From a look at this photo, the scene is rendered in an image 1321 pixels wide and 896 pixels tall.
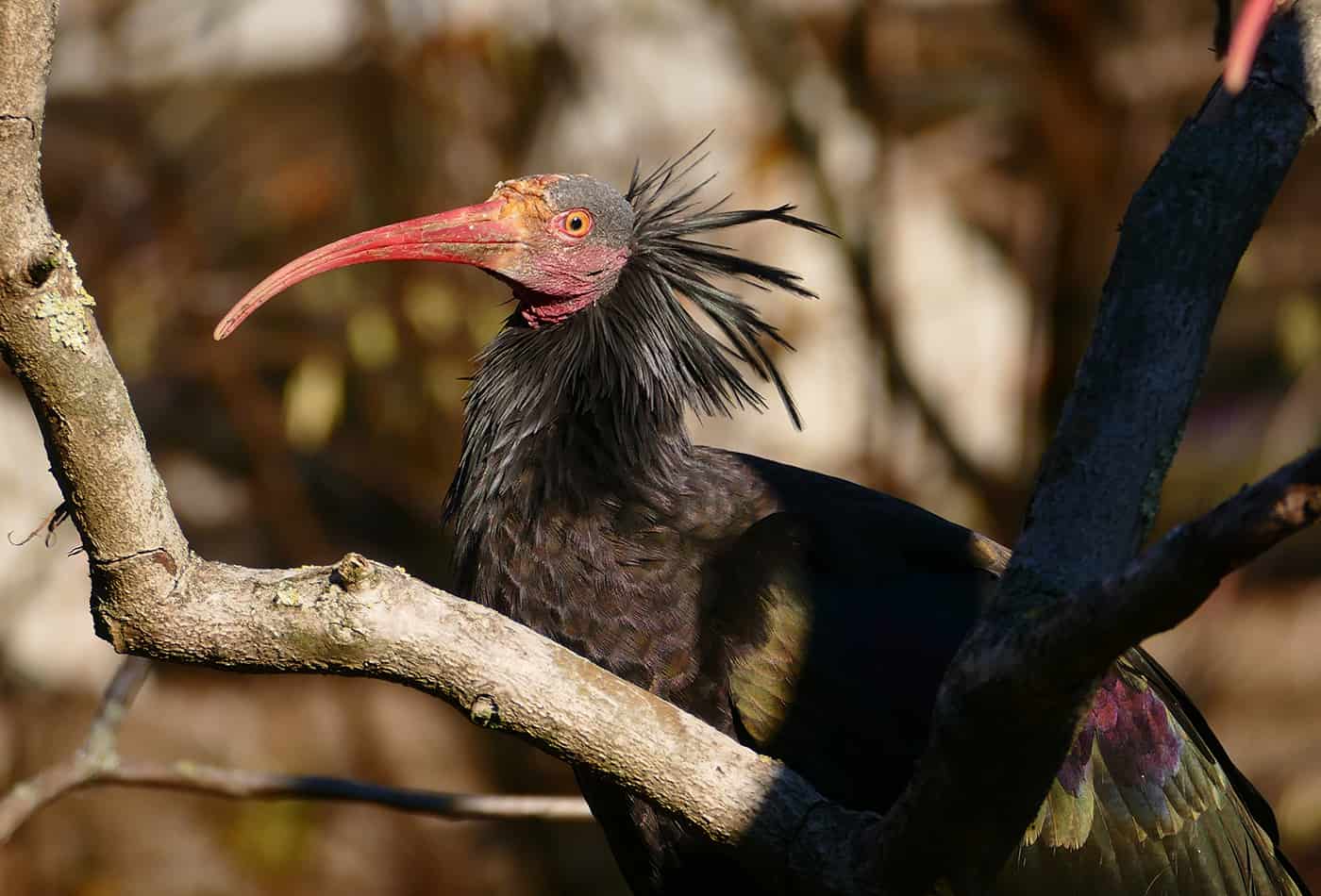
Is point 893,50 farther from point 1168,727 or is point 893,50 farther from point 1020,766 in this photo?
point 1020,766

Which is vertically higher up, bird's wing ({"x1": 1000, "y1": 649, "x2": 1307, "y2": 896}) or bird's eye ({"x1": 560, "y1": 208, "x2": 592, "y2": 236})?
bird's eye ({"x1": 560, "y1": 208, "x2": 592, "y2": 236})

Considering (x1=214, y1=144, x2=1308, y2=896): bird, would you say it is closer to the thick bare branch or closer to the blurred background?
the thick bare branch

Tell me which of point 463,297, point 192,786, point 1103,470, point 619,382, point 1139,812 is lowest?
point 192,786

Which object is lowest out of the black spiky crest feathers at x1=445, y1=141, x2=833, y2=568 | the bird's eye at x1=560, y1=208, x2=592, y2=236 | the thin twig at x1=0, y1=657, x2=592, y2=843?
Answer: the thin twig at x1=0, y1=657, x2=592, y2=843

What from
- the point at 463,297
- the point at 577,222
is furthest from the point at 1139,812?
the point at 463,297

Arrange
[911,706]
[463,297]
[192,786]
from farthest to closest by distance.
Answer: [463,297] < [192,786] < [911,706]

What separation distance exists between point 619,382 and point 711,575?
0.56 m

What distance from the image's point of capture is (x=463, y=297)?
6.97 meters

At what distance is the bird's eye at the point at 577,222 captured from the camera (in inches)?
147

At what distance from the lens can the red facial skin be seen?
11.7ft

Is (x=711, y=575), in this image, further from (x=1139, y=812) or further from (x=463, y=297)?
(x=463, y=297)

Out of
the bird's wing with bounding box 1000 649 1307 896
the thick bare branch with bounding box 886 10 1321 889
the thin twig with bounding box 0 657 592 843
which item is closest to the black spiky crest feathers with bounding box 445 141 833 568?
the thin twig with bounding box 0 657 592 843

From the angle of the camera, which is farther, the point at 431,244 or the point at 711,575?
the point at 431,244

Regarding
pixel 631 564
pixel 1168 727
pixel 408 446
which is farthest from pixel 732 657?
pixel 408 446
